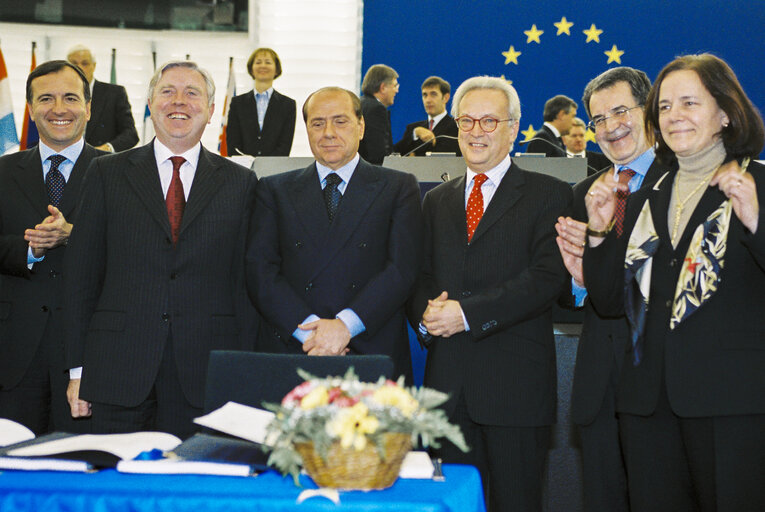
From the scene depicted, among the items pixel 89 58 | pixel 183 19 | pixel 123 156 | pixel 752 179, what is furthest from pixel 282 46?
pixel 752 179

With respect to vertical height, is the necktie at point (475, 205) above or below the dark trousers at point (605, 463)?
above

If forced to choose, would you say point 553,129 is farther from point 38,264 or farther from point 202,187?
point 38,264

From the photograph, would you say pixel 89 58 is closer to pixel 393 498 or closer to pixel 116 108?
pixel 116 108

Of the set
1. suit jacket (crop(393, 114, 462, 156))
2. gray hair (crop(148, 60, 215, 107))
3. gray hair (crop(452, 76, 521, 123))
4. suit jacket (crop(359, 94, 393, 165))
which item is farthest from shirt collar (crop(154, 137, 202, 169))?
suit jacket (crop(393, 114, 462, 156))

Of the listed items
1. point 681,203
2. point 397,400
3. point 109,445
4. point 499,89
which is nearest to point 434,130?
point 499,89

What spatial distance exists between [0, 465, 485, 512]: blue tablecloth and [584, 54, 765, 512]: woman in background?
0.82 m

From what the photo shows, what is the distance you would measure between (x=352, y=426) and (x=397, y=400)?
0.11 m

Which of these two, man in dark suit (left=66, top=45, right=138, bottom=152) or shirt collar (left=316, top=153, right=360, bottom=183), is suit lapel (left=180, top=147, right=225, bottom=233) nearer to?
shirt collar (left=316, top=153, right=360, bottom=183)

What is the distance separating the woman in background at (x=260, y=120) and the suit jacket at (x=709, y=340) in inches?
198

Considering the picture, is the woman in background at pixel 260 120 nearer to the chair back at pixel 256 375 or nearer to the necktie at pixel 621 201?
the necktie at pixel 621 201

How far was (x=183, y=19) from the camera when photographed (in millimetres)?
9430

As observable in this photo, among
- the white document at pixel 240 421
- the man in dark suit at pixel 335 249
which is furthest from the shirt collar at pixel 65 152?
the white document at pixel 240 421

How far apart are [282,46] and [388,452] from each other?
836 cm

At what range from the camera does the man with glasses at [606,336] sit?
2670 mm
